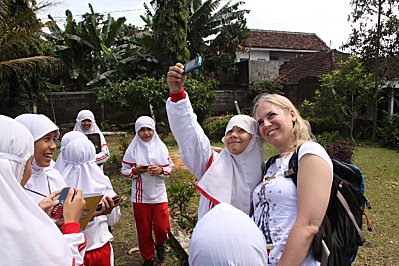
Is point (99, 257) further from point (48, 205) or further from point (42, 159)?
point (48, 205)

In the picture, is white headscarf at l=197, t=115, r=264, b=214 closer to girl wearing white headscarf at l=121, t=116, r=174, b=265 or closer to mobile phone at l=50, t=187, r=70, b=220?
mobile phone at l=50, t=187, r=70, b=220

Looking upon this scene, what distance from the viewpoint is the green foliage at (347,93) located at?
40.5 ft

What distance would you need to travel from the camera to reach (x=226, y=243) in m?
1.24

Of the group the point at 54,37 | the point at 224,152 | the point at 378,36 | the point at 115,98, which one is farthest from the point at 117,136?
the point at 224,152

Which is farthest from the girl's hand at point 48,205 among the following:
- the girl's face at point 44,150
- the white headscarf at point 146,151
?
the white headscarf at point 146,151

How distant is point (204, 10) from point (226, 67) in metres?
3.26

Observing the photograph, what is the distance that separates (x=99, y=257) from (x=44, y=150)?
92 cm

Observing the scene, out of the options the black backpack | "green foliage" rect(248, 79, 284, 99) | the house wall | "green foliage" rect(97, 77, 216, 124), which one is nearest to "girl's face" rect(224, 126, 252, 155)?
the black backpack

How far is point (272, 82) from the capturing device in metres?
17.8

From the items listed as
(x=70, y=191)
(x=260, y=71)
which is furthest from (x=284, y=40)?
(x=70, y=191)

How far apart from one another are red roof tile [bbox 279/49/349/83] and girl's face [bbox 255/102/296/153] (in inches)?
670

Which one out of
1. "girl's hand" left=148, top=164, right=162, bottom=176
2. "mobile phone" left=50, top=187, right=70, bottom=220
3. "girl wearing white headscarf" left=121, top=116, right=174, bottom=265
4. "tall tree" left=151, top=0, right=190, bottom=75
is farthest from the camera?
"tall tree" left=151, top=0, right=190, bottom=75

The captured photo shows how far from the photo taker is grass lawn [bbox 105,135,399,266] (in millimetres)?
4289

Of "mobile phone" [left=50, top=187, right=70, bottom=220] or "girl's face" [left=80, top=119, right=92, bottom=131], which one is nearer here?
"mobile phone" [left=50, top=187, right=70, bottom=220]
